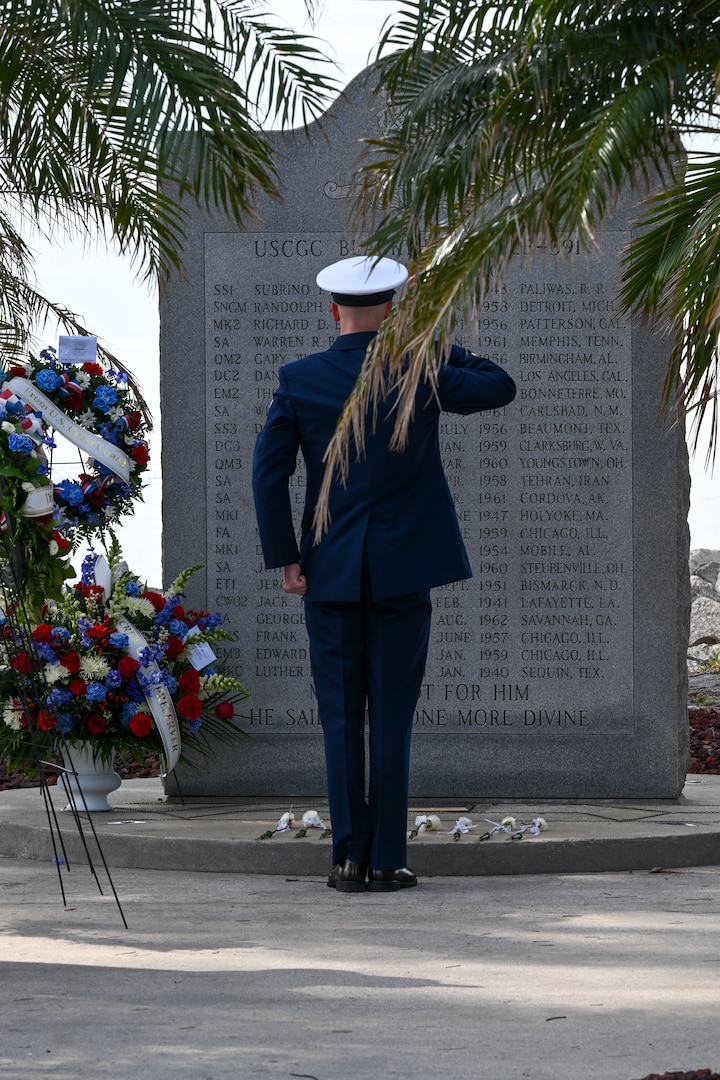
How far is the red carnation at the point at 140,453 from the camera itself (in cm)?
614

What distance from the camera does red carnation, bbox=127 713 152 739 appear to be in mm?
6305

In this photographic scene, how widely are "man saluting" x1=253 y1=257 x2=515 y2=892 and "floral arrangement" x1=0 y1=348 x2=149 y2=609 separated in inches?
29.0

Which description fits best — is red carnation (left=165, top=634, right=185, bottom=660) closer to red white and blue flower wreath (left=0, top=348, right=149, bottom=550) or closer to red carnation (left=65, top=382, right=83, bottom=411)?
red white and blue flower wreath (left=0, top=348, right=149, bottom=550)

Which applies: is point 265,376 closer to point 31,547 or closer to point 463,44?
point 463,44

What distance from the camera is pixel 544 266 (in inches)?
286

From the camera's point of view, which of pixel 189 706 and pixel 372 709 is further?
pixel 189 706

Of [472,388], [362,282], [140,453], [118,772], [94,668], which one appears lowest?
[118,772]

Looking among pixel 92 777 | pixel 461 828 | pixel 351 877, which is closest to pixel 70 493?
pixel 92 777

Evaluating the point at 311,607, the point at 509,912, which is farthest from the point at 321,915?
the point at 311,607

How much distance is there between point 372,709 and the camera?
509 cm

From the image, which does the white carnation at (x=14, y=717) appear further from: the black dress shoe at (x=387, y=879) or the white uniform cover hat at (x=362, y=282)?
the white uniform cover hat at (x=362, y=282)

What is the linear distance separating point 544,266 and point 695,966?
412 centimetres

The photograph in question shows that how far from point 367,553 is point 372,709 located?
53 centimetres

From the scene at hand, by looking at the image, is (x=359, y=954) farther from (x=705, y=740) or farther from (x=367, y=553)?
(x=705, y=740)
